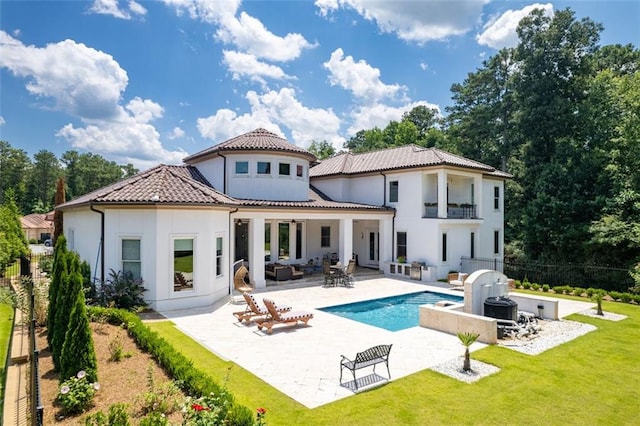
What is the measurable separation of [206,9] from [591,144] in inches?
1151

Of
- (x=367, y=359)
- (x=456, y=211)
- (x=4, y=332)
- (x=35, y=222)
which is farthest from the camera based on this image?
(x=35, y=222)

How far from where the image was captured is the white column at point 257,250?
727 inches

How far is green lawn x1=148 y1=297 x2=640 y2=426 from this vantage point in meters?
6.77

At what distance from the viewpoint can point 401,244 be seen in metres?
23.9

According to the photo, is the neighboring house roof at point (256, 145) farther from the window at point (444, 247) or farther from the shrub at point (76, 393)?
the shrub at point (76, 393)

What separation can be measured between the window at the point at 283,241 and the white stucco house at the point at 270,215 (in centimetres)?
7

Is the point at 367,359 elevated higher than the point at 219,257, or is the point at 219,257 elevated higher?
the point at 219,257

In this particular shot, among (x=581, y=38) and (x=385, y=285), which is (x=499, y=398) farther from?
(x=581, y=38)

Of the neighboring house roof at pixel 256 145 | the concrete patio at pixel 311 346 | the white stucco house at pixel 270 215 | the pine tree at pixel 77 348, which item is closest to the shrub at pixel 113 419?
the pine tree at pixel 77 348

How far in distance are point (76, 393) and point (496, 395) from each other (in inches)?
316

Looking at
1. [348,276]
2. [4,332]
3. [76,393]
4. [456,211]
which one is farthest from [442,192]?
[4,332]

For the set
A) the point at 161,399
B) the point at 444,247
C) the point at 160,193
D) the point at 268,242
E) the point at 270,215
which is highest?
the point at 160,193

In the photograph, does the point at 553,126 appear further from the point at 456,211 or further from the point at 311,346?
the point at 311,346

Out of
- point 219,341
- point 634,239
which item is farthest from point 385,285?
point 634,239
